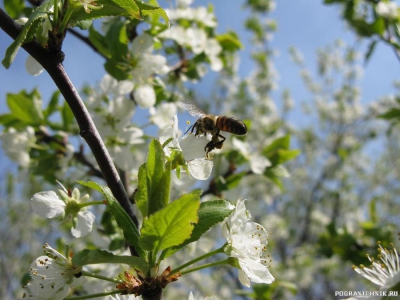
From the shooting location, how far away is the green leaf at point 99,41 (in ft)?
6.93

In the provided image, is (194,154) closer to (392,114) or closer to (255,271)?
(255,271)

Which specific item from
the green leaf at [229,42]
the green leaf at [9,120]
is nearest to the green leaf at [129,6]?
the green leaf at [9,120]

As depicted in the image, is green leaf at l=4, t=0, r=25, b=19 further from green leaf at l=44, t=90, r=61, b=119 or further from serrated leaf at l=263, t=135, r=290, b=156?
serrated leaf at l=263, t=135, r=290, b=156

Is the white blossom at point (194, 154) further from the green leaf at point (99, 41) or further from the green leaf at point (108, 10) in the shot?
the green leaf at point (99, 41)

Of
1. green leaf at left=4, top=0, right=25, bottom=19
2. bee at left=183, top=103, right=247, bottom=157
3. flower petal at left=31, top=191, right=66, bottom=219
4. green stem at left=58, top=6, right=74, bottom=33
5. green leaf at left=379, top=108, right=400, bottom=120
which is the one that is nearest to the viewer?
green stem at left=58, top=6, right=74, bottom=33

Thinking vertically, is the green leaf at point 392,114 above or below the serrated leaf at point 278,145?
above

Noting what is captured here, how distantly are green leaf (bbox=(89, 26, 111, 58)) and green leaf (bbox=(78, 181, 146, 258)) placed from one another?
1.29 m

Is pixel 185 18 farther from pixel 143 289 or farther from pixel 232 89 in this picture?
Result: pixel 232 89

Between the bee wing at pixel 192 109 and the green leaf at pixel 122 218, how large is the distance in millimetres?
781

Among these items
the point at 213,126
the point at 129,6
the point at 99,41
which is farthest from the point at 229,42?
the point at 129,6

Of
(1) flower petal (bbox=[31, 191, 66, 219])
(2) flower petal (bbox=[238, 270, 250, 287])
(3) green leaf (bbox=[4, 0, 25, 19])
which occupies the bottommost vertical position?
(2) flower petal (bbox=[238, 270, 250, 287])

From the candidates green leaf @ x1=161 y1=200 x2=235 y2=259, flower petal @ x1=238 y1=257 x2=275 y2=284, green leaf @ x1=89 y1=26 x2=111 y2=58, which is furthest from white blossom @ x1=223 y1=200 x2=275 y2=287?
green leaf @ x1=89 y1=26 x2=111 y2=58

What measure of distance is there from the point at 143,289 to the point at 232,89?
10802 mm

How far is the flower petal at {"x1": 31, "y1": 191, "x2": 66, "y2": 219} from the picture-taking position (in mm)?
1255
